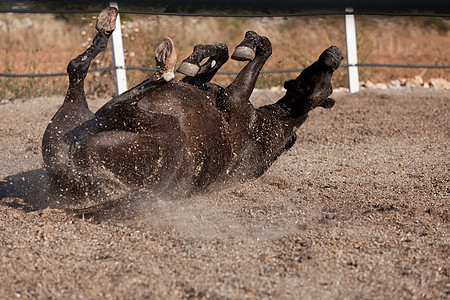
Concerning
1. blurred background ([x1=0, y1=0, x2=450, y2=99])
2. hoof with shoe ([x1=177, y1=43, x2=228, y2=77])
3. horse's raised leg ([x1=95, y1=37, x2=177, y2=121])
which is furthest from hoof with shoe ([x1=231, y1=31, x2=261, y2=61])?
blurred background ([x1=0, y1=0, x2=450, y2=99])

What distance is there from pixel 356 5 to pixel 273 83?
1683 mm

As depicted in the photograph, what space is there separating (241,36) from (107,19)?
8109 mm

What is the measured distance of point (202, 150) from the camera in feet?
10.6

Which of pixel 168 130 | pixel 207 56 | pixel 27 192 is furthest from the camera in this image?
pixel 27 192

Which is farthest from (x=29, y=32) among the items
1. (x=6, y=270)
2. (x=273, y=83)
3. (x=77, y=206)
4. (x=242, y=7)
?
(x=6, y=270)

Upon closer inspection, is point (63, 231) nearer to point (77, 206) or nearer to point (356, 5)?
point (77, 206)

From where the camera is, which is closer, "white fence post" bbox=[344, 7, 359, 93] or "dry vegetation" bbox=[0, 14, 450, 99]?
"white fence post" bbox=[344, 7, 359, 93]

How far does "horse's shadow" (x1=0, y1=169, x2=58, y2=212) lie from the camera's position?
357cm

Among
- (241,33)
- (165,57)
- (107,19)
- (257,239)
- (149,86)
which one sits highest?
(107,19)

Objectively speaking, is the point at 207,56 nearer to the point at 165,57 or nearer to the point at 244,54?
the point at 244,54

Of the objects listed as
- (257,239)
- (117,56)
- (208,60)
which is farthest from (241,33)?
(257,239)

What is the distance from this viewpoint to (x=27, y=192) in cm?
392

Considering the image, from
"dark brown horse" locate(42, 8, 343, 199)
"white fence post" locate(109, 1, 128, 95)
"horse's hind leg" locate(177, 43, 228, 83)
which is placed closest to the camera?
"dark brown horse" locate(42, 8, 343, 199)

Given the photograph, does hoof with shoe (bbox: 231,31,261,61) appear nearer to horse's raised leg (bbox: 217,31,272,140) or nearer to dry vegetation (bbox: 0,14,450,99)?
horse's raised leg (bbox: 217,31,272,140)
